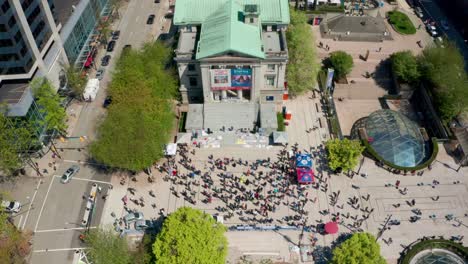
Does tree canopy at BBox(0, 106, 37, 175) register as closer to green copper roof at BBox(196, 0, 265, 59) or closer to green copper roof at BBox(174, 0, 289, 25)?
green copper roof at BBox(196, 0, 265, 59)

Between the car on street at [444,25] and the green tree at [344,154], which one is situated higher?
the car on street at [444,25]

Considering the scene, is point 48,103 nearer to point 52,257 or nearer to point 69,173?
point 69,173

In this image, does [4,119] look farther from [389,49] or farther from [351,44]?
[389,49]

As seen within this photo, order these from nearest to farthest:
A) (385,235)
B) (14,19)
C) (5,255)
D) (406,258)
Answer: (5,255) < (406,258) < (385,235) < (14,19)

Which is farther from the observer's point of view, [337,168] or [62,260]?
[337,168]

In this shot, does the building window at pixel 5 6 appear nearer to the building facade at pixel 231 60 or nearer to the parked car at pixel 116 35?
the building facade at pixel 231 60

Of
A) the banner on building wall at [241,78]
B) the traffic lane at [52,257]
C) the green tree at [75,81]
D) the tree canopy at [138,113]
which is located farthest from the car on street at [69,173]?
the banner on building wall at [241,78]

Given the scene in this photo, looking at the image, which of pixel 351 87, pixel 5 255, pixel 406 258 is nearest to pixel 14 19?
pixel 5 255
